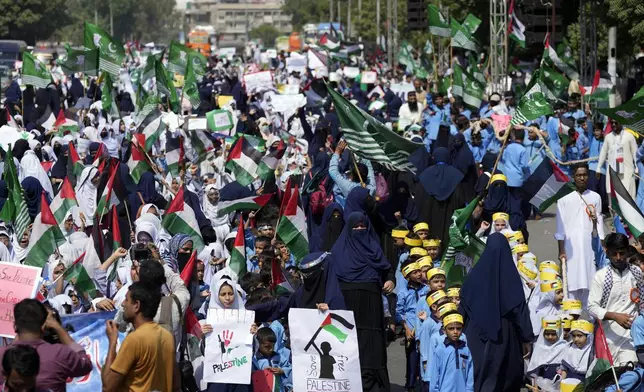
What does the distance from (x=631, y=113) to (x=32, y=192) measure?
5.94 metres

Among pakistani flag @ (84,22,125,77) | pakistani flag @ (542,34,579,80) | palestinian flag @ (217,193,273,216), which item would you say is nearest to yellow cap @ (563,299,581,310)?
palestinian flag @ (217,193,273,216)

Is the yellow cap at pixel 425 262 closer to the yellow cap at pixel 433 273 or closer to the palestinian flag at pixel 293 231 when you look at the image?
the yellow cap at pixel 433 273

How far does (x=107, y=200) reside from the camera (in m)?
13.4

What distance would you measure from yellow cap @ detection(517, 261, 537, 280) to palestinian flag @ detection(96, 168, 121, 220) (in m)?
3.71

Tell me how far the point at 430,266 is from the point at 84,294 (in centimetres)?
238

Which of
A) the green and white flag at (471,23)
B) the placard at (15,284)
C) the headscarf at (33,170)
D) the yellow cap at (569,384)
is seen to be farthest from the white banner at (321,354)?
the green and white flag at (471,23)

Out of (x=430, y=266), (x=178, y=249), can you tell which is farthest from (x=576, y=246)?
(x=178, y=249)

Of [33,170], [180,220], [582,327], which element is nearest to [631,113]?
[582,327]

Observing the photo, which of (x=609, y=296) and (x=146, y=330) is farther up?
(x=146, y=330)

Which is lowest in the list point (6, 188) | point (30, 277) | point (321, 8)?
point (321, 8)

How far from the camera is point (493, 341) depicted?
9.53 metres

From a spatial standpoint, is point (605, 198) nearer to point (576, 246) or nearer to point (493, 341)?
point (576, 246)

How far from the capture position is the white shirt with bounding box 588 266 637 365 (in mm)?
9586

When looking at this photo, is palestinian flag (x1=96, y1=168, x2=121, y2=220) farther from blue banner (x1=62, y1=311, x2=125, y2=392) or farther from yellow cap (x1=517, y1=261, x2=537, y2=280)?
blue banner (x1=62, y1=311, x2=125, y2=392)
